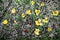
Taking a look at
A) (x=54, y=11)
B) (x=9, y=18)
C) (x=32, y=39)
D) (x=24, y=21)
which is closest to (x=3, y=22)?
(x=9, y=18)

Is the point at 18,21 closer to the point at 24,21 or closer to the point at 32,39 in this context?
the point at 24,21

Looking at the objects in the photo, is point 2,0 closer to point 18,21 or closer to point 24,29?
point 18,21

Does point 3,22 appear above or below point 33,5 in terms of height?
below

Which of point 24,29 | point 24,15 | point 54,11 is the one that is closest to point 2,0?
point 24,15

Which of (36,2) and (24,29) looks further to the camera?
(36,2)

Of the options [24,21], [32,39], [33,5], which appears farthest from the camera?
[33,5]

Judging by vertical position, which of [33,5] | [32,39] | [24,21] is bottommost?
[32,39]

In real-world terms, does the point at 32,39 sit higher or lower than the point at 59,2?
lower

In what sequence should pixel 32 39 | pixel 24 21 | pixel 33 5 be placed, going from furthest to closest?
pixel 33 5
pixel 24 21
pixel 32 39

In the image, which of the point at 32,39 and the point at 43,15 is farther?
the point at 43,15
